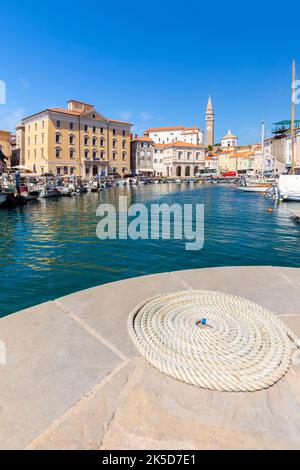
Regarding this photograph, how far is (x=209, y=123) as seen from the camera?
147500mm

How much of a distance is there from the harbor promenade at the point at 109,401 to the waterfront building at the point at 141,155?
81.9 metres

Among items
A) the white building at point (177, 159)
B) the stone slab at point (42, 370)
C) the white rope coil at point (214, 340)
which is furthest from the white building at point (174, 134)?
the stone slab at point (42, 370)

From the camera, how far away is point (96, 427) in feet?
6.15

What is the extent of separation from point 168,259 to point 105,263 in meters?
1.95

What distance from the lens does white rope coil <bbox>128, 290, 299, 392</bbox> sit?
7.84 feet

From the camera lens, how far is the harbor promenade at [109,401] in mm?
1796

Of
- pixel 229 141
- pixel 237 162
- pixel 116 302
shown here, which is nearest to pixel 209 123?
pixel 229 141

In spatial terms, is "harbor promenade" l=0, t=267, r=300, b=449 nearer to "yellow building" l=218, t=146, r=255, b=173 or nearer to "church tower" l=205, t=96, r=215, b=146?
"yellow building" l=218, t=146, r=255, b=173

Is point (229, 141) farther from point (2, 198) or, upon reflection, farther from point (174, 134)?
point (2, 198)

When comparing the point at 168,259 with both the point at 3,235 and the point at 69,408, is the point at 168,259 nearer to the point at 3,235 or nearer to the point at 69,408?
the point at 69,408

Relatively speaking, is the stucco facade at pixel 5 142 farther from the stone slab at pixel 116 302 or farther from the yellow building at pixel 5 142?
the stone slab at pixel 116 302

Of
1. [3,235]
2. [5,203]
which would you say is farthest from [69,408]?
[5,203]

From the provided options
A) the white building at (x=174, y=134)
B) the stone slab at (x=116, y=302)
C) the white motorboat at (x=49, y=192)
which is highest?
the white building at (x=174, y=134)

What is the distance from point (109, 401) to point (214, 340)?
1.29 m
